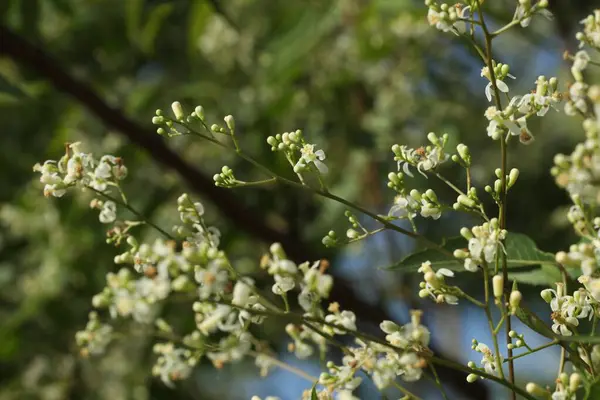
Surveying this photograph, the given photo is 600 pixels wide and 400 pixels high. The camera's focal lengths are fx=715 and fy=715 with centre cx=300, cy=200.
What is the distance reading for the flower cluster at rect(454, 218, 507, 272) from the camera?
81cm

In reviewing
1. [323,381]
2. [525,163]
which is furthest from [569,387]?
[525,163]

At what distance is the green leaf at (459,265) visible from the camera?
1.08 meters

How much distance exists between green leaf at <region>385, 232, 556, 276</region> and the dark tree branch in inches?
36.9

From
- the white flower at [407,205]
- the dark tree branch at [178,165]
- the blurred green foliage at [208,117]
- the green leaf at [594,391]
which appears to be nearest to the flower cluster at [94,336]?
the white flower at [407,205]

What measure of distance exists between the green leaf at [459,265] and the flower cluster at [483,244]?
0.24 meters

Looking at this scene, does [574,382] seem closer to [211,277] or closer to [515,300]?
[515,300]

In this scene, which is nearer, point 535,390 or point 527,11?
point 535,390

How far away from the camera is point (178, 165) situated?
2.14 meters

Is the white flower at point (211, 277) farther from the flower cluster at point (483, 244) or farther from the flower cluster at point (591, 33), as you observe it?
the flower cluster at point (591, 33)

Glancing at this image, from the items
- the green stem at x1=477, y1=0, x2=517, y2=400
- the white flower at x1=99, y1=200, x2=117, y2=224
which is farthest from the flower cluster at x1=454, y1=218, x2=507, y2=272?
the white flower at x1=99, y1=200, x2=117, y2=224

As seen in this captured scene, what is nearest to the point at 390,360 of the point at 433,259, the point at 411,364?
the point at 411,364

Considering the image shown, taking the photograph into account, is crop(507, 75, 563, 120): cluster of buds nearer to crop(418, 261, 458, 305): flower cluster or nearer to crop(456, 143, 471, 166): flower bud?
crop(456, 143, 471, 166): flower bud

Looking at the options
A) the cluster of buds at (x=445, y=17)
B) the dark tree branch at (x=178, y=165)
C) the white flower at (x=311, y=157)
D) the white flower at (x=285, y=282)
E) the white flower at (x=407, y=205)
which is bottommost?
the white flower at (x=285, y=282)

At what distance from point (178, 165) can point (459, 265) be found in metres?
1.24
